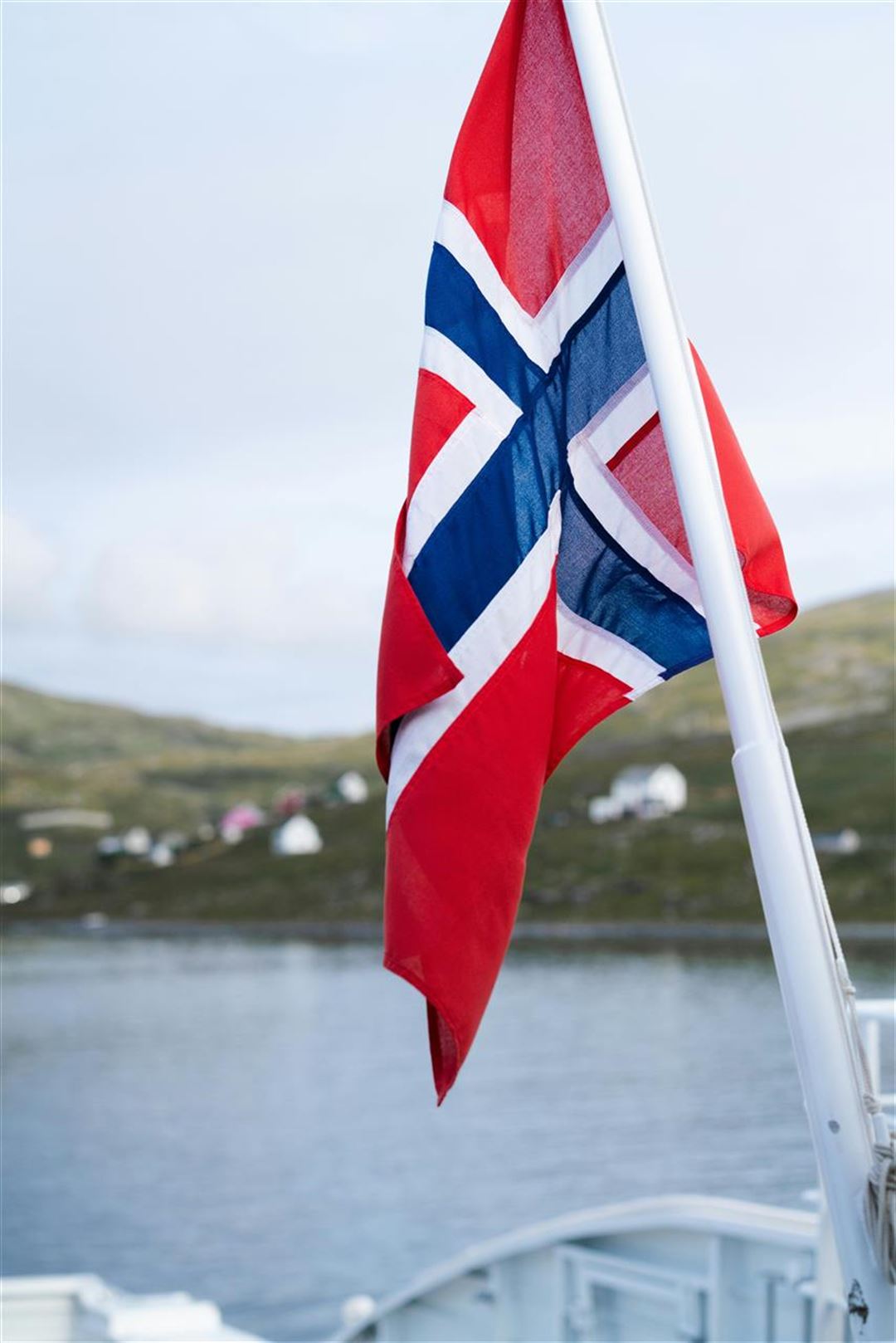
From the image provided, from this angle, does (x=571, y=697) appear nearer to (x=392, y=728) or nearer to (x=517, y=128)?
(x=392, y=728)

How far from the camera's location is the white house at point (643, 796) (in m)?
143

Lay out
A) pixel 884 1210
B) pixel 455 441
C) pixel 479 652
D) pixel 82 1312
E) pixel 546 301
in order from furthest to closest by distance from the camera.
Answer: pixel 82 1312 < pixel 546 301 < pixel 455 441 < pixel 479 652 < pixel 884 1210

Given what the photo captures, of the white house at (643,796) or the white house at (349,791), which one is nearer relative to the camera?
the white house at (643,796)

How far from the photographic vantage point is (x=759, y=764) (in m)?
3.37

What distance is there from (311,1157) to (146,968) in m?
59.7

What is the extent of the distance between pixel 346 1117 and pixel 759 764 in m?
58.5

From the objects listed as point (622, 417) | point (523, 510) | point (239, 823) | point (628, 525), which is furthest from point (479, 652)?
point (239, 823)

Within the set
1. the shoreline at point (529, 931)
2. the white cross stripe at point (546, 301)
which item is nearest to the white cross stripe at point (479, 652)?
the white cross stripe at point (546, 301)

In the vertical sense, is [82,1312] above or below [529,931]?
below

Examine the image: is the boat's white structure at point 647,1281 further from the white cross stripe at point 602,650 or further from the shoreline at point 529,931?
the shoreline at point 529,931

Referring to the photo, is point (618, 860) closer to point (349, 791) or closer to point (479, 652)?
point (349, 791)

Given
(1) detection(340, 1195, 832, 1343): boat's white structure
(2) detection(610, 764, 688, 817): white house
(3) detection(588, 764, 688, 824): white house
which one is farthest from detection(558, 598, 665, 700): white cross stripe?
(2) detection(610, 764, 688, 817): white house

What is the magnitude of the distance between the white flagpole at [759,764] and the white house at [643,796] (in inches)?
5415

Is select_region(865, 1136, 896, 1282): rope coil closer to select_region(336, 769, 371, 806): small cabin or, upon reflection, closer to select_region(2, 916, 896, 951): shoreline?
select_region(2, 916, 896, 951): shoreline
